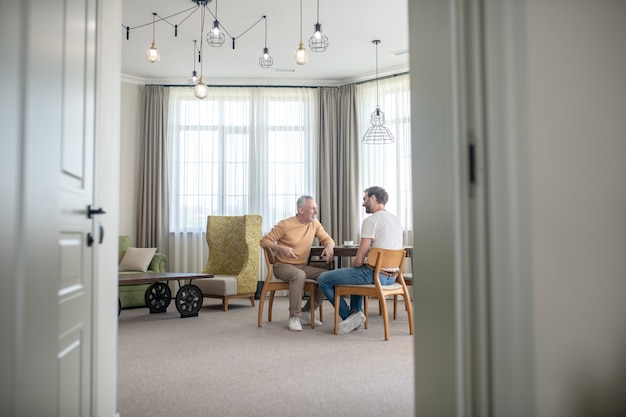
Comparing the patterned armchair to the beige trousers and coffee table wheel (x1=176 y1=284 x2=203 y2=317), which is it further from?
the beige trousers

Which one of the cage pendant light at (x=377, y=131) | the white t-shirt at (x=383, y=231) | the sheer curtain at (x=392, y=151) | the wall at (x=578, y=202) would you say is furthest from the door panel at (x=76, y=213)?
the sheer curtain at (x=392, y=151)

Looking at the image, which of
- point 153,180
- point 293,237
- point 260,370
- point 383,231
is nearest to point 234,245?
point 153,180

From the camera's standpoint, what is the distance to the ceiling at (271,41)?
5602 millimetres

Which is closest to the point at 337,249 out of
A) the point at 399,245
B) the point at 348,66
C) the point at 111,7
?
the point at 399,245

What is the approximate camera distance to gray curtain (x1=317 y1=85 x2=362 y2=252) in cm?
769

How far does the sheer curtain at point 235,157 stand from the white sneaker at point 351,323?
3.29 meters

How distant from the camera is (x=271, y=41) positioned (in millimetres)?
6531

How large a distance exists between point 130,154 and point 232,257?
7.33 feet

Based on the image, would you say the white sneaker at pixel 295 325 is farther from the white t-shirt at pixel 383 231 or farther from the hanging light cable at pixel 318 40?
the hanging light cable at pixel 318 40

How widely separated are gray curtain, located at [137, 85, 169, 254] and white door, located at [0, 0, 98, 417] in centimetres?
610

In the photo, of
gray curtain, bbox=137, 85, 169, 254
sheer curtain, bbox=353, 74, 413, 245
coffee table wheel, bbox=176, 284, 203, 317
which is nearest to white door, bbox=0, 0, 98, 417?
coffee table wheel, bbox=176, 284, 203, 317

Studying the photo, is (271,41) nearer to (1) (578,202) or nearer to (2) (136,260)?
(2) (136,260)

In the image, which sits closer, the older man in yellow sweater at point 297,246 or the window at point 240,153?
the older man in yellow sweater at point 297,246

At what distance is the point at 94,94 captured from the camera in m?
1.95
